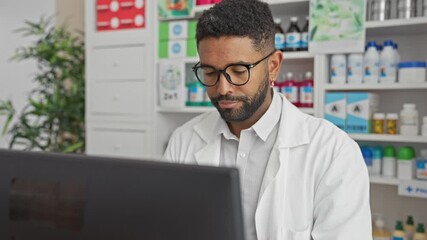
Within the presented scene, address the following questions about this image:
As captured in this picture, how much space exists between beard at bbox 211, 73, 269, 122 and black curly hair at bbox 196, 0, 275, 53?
0.11 m

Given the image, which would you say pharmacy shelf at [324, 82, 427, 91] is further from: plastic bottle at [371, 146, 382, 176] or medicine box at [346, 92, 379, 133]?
plastic bottle at [371, 146, 382, 176]

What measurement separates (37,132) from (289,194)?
2.12 metres

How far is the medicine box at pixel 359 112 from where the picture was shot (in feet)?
6.23

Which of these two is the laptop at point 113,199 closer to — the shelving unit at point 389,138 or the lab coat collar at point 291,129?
the lab coat collar at point 291,129

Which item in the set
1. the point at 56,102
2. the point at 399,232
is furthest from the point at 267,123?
the point at 56,102

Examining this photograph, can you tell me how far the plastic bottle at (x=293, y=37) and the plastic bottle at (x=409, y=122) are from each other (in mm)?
575

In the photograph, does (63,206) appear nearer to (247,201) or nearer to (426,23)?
(247,201)

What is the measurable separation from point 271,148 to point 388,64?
0.98 metres

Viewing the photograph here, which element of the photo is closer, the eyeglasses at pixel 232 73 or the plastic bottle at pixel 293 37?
the eyeglasses at pixel 232 73

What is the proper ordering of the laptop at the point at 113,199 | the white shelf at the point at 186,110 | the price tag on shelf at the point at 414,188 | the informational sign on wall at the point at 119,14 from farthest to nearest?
1. the informational sign on wall at the point at 119,14
2. the white shelf at the point at 186,110
3. the price tag on shelf at the point at 414,188
4. the laptop at the point at 113,199

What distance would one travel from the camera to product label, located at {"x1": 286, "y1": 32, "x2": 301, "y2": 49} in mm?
2027

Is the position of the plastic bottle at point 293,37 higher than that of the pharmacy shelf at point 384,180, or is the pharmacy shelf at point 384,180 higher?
the plastic bottle at point 293,37

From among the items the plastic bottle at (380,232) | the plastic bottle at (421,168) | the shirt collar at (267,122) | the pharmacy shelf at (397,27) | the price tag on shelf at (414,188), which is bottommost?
the plastic bottle at (380,232)

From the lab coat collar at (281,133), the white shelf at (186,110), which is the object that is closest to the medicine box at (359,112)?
the white shelf at (186,110)
